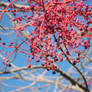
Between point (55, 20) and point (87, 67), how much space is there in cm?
356

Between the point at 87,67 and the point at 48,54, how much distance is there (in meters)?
3.52

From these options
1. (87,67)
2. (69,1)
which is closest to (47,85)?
(87,67)

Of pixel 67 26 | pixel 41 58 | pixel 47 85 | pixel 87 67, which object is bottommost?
pixel 47 85

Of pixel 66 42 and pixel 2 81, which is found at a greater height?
pixel 66 42

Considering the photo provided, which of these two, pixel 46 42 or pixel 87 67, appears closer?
pixel 46 42

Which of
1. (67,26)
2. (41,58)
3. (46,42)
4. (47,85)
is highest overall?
(67,26)

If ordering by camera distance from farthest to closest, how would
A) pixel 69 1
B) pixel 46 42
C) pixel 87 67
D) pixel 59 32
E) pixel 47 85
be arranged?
pixel 47 85 < pixel 87 67 < pixel 69 1 < pixel 46 42 < pixel 59 32

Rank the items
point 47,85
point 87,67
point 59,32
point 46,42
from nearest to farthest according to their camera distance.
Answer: point 59,32 → point 46,42 → point 87,67 → point 47,85

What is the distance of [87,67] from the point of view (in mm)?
4969

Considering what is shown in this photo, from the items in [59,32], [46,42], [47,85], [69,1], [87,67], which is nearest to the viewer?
[59,32]

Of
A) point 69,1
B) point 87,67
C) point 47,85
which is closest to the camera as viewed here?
point 69,1

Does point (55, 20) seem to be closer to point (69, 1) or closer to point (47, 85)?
point (69, 1)

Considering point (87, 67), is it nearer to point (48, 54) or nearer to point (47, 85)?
point (47, 85)

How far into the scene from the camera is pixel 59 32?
A: 1.60 m
